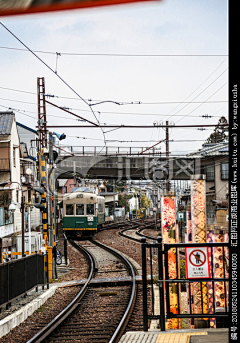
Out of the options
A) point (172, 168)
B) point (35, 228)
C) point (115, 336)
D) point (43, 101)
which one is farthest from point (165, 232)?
point (35, 228)

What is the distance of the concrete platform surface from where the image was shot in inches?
186

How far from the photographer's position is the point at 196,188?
6305mm

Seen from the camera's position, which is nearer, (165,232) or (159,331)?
(159,331)

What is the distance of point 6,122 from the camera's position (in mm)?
28219

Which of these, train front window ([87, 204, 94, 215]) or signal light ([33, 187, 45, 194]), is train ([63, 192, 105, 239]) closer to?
train front window ([87, 204, 94, 215])

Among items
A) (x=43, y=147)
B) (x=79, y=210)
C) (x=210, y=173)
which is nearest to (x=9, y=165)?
(x=79, y=210)

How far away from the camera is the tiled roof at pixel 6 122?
2744 cm

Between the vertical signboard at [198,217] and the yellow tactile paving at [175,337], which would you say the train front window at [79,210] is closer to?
the vertical signboard at [198,217]

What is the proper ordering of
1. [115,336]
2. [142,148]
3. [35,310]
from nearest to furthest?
[115,336], [35,310], [142,148]

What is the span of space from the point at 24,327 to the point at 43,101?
1070 centimetres

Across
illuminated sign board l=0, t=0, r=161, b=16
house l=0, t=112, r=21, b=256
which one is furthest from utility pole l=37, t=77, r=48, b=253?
illuminated sign board l=0, t=0, r=161, b=16

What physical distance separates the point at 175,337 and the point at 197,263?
0.88 metres

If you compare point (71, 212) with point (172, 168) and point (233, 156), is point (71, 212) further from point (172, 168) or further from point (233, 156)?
point (233, 156)

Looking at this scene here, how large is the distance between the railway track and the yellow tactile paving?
1.74 m
